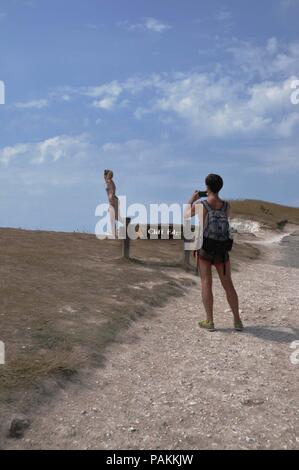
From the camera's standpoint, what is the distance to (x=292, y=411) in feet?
20.4

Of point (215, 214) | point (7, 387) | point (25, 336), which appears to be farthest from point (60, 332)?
point (215, 214)

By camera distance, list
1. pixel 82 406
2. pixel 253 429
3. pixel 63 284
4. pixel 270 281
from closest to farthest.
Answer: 1. pixel 253 429
2. pixel 82 406
3. pixel 63 284
4. pixel 270 281

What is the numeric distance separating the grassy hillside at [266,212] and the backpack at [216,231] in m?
36.4

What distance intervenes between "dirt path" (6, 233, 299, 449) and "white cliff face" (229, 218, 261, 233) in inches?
1308

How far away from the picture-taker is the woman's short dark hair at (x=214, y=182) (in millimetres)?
8719

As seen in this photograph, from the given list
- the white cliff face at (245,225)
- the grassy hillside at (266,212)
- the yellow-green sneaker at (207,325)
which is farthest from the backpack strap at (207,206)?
the grassy hillside at (266,212)

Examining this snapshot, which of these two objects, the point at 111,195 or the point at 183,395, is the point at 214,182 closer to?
the point at 183,395

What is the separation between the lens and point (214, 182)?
28.6 feet

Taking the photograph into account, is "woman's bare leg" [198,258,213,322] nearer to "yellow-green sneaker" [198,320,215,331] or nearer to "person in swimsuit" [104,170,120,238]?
"yellow-green sneaker" [198,320,215,331]

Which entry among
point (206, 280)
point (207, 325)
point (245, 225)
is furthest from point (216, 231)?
point (245, 225)

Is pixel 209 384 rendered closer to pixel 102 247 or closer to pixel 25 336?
pixel 25 336

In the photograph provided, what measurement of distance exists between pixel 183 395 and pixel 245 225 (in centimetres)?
3864

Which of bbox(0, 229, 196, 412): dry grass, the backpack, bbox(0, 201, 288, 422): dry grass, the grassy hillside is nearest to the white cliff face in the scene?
the grassy hillside
